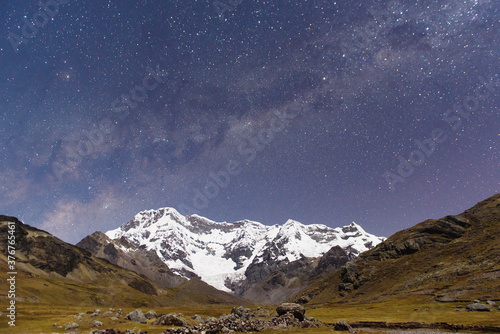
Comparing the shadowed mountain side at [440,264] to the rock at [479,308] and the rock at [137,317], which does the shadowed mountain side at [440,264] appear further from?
the rock at [137,317]

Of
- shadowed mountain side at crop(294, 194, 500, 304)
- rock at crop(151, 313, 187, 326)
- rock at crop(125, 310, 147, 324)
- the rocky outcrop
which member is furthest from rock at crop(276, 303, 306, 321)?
shadowed mountain side at crop(294, 194, 500, 304)

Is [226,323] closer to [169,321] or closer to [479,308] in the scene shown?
[169,321]

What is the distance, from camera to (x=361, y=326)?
194 ft

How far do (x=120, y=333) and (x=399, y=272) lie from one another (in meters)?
169

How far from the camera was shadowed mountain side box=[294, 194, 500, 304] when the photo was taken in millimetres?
94125

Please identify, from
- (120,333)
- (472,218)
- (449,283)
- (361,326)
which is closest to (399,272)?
(449,283)

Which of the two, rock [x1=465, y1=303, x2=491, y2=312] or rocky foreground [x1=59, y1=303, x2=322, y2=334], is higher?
rocky foreground [x1=59, y1=303, x2=322, y2=334]

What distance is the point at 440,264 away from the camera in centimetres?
13838

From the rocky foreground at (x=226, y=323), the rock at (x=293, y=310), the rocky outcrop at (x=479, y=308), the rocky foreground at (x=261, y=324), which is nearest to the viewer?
the rocky foreground at (x=226, y=323)

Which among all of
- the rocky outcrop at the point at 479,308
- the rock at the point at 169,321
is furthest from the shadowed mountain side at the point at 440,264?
the rock at the point at 169,321

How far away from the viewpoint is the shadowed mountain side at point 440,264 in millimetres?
94125

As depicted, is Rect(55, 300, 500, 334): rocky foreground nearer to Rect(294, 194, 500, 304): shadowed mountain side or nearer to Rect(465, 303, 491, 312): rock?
Rect(465, 303, 491, 312): rock

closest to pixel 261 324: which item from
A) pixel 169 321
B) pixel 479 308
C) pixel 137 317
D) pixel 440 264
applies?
pixel 169 321

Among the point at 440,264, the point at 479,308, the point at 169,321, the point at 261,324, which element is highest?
the point at 169,321
